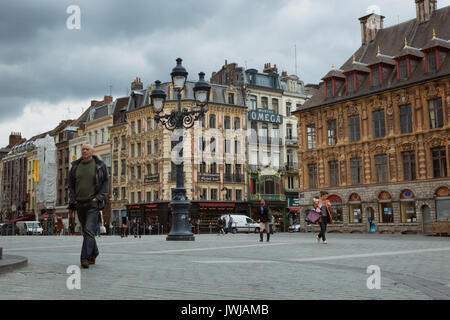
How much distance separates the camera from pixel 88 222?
819 centimetres

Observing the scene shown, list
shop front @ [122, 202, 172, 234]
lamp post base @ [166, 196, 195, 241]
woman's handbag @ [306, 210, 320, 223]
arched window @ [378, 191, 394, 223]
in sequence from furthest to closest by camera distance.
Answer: shop front @ [122, 202, 172, 234], arched window @ [378, 191, 394, 223], lamp post base @ [166, 196, 195, 241], woman's handbag @ [306, 210, 320, 223]

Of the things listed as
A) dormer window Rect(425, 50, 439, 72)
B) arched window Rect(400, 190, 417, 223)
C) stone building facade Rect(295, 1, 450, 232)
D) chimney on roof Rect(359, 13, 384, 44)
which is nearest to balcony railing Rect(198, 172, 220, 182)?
stone building facade Rect(295, 1, 450, 232)

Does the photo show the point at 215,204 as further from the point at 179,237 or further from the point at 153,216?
the point at 179,237

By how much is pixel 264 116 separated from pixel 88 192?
50.7 metres

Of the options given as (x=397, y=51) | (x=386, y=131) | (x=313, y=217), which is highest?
(x=397, y=51)

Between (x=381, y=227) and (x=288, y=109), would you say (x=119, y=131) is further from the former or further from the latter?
(x=381, y=227)

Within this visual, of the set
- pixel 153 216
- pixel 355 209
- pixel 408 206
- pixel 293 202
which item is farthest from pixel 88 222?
pixel 293 202

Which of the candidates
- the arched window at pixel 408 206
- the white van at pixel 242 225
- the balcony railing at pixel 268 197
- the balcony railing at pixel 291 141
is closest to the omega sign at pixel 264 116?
the balcony railing at pixel 291 141

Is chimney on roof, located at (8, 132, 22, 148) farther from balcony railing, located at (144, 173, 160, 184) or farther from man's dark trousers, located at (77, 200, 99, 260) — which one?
man's dark trousers, located at (77, 200, 99, 260)

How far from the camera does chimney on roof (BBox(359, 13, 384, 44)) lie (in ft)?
140

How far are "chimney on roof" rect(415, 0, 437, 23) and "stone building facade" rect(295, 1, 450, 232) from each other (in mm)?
71

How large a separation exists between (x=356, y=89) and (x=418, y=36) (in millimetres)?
5588
